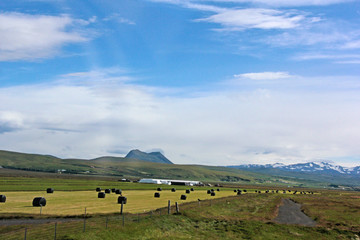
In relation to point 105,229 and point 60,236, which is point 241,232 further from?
point 60,236

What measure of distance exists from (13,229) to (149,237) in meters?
12.7

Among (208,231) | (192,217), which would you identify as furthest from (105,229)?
(192,217)

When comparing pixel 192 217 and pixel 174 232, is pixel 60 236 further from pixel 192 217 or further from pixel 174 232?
pixel 192 217

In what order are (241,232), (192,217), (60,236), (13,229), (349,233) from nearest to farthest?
(60,236) < (13,229) < (241,232) < (349,233) < (192,217)

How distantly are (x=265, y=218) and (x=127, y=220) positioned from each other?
22831mm

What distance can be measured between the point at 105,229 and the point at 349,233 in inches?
1181

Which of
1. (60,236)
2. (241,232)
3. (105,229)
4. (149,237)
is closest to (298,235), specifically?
(241,232)

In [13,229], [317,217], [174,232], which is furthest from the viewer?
[317,217]

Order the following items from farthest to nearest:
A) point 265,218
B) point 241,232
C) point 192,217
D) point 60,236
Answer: point 265,218
point 192,217
point 241,232
point 60,236

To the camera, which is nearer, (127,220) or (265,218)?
(127,220)

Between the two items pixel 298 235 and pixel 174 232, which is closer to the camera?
pixel 174 232

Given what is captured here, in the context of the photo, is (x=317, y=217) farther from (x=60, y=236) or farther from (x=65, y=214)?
(x=60, y=236)

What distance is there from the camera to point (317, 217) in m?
57.8

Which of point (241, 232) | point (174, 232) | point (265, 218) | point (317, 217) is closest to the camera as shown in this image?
point (174, 232)
